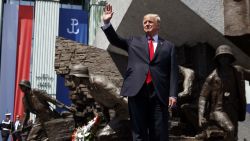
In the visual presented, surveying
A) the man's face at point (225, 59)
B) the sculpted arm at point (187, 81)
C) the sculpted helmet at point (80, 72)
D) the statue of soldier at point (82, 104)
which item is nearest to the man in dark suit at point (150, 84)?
the man's face at point (225, 59)

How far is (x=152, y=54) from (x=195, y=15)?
9.00 ft

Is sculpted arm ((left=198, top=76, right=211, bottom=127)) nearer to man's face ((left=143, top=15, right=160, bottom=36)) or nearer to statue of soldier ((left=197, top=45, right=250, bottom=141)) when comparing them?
statue of soldier ((left=197, top=45, right=250, bottom=141))

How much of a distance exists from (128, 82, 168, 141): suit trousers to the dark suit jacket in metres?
0.06

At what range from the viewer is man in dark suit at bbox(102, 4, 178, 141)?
4324 millimetres

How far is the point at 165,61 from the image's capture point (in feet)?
14.6

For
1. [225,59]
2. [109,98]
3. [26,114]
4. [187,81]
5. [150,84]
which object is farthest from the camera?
[26,114]

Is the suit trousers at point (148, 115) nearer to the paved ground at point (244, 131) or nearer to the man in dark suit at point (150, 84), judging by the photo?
the man in dark suit at point (150, 84)

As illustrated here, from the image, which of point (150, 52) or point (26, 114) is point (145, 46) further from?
point (26, 114)

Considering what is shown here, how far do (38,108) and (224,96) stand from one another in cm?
544

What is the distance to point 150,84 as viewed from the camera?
4.36m

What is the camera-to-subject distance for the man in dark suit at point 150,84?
4.32 metres

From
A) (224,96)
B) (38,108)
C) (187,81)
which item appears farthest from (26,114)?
(224,96)

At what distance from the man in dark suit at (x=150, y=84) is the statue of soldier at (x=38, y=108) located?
19.7ft

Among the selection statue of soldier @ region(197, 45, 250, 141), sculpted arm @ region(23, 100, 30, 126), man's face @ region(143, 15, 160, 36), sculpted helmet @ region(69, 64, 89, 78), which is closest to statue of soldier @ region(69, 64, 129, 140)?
sculpted helmet @ region(69, 64, 89, 78)
